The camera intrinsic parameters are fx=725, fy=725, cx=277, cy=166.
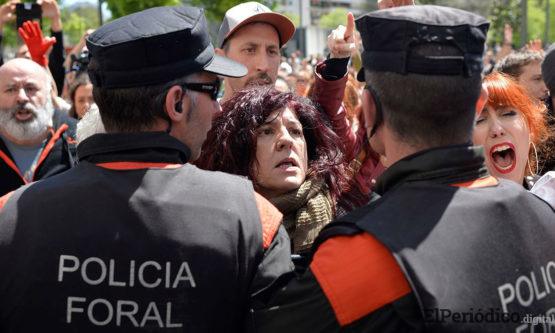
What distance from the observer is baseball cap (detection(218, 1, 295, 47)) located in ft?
14.3

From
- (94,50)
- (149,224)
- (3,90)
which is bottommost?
(3,90)

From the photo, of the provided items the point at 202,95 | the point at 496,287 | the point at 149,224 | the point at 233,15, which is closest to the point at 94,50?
the point at 202,95

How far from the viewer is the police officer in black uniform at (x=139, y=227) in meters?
2.15

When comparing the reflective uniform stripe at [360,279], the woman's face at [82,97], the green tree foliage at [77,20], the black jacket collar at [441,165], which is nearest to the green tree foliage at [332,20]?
the green tree foliage at [77,20]

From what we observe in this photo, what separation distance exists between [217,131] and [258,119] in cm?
21

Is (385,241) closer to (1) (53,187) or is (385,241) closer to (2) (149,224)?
(2) (149,224)

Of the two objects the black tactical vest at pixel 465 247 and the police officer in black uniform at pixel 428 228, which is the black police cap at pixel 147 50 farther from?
the black tactical vest at pixel 465 247

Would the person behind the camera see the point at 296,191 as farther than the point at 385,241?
Yes

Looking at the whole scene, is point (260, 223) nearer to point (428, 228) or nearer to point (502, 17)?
point (428, 228)

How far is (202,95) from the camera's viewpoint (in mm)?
2439

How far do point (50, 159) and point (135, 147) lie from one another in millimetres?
3368

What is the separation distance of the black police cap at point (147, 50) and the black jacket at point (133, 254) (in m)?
0.22

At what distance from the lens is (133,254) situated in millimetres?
2148

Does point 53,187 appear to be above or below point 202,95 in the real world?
below
